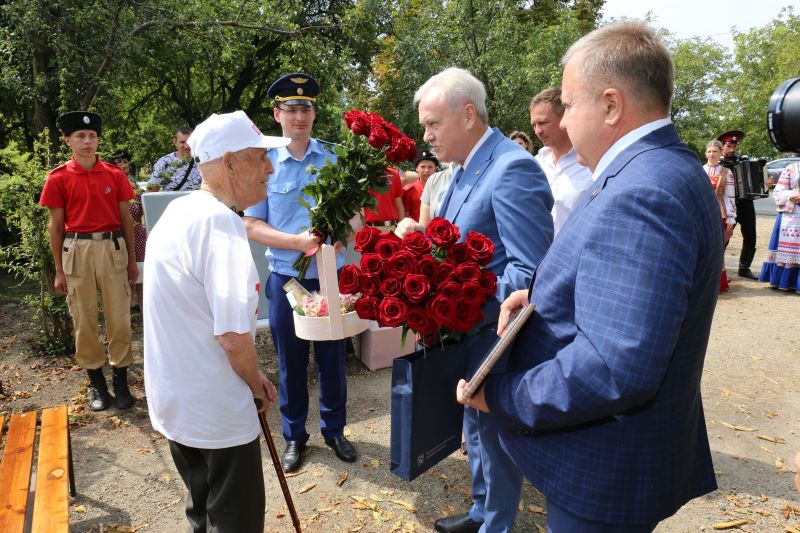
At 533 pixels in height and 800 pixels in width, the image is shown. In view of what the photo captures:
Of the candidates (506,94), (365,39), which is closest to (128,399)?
(365,39)

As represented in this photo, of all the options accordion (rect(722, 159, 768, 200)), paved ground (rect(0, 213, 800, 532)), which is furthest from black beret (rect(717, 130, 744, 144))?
paved ground (rect(0, 213, 800, 532))

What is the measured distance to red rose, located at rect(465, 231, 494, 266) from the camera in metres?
2.07

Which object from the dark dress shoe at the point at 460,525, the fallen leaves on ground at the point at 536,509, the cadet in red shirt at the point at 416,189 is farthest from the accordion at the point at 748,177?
the dark dress shoe at the point at 460,525

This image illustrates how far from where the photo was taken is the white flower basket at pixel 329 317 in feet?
9.43

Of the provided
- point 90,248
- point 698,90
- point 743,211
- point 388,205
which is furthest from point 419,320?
point 698,90

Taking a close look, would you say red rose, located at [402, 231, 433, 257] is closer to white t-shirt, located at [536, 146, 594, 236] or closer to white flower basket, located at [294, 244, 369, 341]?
white flower basket, located at [294, 244, 369, 341]

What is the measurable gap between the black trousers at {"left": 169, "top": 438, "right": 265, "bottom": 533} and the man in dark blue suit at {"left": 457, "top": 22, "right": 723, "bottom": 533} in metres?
1.16

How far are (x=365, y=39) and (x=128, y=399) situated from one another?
38.0 ft

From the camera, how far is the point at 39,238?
5352mm

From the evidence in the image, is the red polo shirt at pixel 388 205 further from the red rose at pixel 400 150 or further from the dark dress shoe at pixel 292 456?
the red rose at pixel 400 150

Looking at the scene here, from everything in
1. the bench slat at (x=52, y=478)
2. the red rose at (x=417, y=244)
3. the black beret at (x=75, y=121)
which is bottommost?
the bench slat at (x=52, y=478)

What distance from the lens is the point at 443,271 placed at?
6.67ft

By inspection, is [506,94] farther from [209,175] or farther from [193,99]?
[209,175]

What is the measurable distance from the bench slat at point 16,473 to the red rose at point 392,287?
1.89 meters
